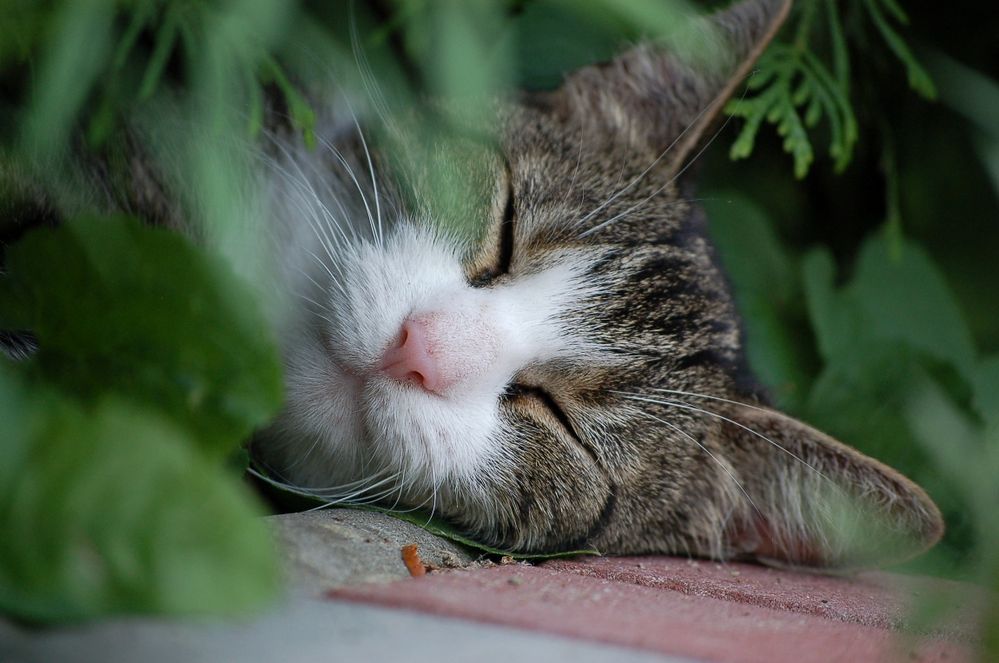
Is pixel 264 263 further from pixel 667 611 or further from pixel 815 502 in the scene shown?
pixel 815 502

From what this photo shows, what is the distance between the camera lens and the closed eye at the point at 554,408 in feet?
5.34

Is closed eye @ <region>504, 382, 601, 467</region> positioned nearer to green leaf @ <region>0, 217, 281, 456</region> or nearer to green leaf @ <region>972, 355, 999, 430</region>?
green leaf @ <region>0, 217, 281, 456</region>

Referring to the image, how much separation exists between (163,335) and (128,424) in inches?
7.6

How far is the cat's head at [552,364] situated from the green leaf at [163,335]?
1.55 feet

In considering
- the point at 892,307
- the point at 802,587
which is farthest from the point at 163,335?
the point at 892,307

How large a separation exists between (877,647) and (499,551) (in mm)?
631

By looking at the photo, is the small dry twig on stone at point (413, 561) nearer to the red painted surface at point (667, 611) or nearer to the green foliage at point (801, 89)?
the red painted surface at point (667, 611)

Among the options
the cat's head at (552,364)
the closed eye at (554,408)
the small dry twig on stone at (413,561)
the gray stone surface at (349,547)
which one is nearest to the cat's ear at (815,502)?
the cat's head at (552,364)

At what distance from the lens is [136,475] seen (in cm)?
76

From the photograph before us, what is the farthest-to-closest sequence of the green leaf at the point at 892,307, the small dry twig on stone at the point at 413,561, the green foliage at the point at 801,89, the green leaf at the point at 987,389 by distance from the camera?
the green leaf at the point at 892,307 < the green leaf at the point at 987,389 < the green foliage at the point at 801,89 < the small dry twig on stone at the point at 413,561

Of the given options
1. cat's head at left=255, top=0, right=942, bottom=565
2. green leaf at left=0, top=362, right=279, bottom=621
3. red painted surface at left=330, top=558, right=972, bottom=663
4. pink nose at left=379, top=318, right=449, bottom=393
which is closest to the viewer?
green leaf at left=0, top=362, right=279, bottom=621

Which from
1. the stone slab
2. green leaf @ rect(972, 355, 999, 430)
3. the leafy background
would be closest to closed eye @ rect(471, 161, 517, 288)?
the leafy background

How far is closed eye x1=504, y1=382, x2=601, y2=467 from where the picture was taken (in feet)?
5.34

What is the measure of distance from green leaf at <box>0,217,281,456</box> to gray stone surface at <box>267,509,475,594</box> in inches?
7.1
